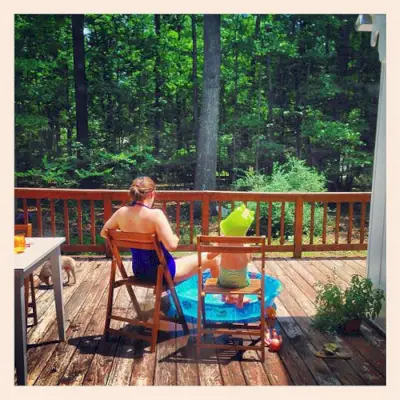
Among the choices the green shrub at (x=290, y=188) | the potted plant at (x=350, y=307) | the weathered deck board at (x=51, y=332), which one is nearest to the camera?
the weathered deck board at (x=51, y=332)

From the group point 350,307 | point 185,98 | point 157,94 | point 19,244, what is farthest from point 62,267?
point 185,98

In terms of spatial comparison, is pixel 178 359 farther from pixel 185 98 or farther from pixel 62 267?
pixel 185 98

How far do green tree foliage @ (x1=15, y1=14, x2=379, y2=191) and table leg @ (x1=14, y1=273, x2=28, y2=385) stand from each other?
20.3 ft

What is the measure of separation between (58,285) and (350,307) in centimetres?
183

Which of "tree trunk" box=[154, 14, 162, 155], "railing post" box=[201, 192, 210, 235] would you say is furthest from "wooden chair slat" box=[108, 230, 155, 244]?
"tree trunk" box=[154, 14, 162, 155]

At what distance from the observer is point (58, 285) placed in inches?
104

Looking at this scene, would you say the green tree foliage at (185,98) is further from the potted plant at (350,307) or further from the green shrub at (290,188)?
the potted plant at (350,307)

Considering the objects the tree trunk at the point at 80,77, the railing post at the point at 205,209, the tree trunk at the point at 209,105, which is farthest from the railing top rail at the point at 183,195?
the tree trunk at the point at 80,77

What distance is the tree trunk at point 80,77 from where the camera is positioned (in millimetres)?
8422

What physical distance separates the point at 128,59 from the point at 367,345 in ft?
25.2

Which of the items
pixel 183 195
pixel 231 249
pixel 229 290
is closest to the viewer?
pixel 231 249

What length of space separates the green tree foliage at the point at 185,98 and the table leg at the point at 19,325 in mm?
6200

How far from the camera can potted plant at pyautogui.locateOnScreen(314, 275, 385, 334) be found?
2779 millimetres

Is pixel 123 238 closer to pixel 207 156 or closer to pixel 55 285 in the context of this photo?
pixel 55 285
